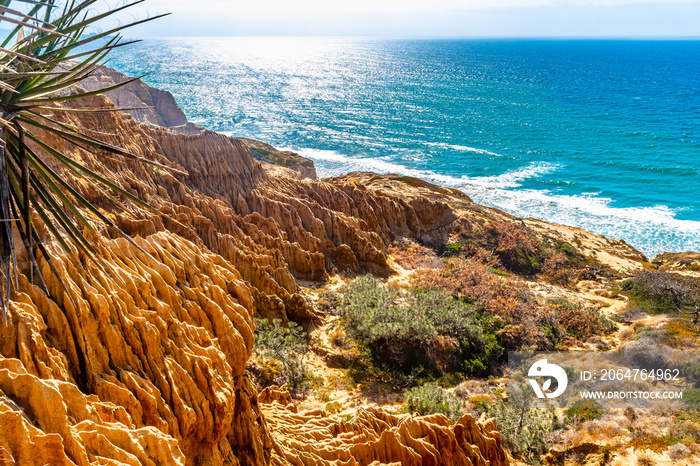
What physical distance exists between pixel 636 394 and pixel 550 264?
16.9 meters

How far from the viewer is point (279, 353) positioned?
51.8ft

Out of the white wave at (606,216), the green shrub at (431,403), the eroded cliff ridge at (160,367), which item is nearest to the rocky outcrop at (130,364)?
the eroded cliff ridge at (160,367)

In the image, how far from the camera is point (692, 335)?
19656 millimetres

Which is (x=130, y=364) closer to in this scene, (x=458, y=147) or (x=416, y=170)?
(x=416, y=170)

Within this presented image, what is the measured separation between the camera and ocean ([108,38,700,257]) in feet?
172

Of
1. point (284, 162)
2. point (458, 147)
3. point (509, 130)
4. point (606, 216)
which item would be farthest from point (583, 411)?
point (509, 130)

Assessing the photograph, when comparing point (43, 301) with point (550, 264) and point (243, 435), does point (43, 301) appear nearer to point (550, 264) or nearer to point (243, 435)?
point (243, 435)

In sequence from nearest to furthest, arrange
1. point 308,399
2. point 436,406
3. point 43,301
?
point 43,301 → point 436,406 → point 308,399

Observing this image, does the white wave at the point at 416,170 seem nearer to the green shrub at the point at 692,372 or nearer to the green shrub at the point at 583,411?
the green shrub at the point at 692,372

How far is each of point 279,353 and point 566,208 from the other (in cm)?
4504

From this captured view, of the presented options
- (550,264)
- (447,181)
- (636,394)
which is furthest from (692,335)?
(447,181)

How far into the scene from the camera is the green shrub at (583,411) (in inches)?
556

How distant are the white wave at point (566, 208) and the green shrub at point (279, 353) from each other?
38.3m

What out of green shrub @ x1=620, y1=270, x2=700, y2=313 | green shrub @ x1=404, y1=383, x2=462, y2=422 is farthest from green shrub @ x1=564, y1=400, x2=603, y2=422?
green shrub @ x1=620, y1=270, x2=700, y2=313
